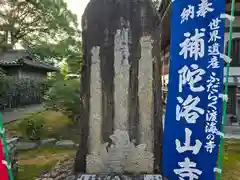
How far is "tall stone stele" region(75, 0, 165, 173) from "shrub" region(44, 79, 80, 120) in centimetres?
473

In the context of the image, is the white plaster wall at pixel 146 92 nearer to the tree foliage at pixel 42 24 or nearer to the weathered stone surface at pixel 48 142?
the weathered stone surface at pixel 48 142

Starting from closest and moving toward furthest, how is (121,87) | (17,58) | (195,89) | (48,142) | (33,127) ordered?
1. (195,89)
2. (121,87)
3. (48,142)
4. (33,127)
5. (17,58)

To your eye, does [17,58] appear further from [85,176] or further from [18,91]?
[85,176]

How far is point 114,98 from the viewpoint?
3236mm

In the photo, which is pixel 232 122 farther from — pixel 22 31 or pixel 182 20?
pixel 22 31

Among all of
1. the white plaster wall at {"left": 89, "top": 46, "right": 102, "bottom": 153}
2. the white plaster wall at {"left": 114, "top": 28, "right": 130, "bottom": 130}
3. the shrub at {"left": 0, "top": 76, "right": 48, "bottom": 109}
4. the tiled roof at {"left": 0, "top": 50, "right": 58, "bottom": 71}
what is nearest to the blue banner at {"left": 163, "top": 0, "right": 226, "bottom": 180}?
the white plaster wall at {"left": 114, "top": 28, "right": 130, "bottom": 130}

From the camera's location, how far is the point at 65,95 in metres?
7.86

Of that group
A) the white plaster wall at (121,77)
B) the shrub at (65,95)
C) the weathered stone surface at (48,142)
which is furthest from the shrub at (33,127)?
the white plaster wall at (121,77)

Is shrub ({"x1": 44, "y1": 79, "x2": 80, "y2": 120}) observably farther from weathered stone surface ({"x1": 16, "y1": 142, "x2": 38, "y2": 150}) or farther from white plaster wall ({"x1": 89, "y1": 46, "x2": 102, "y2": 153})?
white plaster wall ({"x1": 89, "y1": 46, "x2": 102, "y2": 153})

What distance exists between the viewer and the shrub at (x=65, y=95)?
25.8 feet

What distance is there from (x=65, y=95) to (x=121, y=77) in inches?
196

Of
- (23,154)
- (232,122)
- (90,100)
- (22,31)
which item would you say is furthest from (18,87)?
(90,100)

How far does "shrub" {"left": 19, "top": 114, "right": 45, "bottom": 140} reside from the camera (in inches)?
295

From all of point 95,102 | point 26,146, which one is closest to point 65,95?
point 26,146
